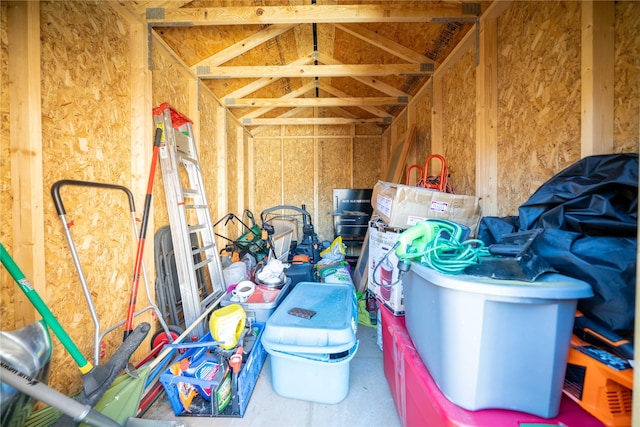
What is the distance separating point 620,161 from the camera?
77 centimetres

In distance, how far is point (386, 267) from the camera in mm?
1648

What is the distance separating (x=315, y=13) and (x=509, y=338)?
2163mm

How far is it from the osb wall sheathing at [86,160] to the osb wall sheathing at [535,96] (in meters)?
2.61

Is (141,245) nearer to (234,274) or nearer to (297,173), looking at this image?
(234,274)

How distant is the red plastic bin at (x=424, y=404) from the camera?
664mm

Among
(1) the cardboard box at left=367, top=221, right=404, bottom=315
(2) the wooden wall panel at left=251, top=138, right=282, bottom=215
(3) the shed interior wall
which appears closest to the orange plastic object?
(1) the cardboard box at left=367, top=221, right=404, bottom=315

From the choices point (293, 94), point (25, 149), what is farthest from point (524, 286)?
point (293, 94)

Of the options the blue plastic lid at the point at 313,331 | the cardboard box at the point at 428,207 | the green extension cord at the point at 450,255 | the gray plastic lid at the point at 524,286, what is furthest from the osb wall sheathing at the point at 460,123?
the blue plastic lid at the point at 313,331

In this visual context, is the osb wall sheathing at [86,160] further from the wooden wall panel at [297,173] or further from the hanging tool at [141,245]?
the wooden wall panel at [297,173]

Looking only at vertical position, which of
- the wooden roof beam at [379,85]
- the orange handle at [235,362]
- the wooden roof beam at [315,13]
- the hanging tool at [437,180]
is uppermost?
the wooden roof beam at [379,85]

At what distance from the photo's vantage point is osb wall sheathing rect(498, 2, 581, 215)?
1111 mm

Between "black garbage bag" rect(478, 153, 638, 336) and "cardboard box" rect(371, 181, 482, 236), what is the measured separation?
54cm

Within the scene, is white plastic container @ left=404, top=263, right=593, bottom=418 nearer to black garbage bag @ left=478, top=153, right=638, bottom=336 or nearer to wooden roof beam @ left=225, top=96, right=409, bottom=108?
black garbage bag @ left=478, top=153, right=638, bottom=336

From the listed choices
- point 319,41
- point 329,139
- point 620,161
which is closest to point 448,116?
point 620,161
